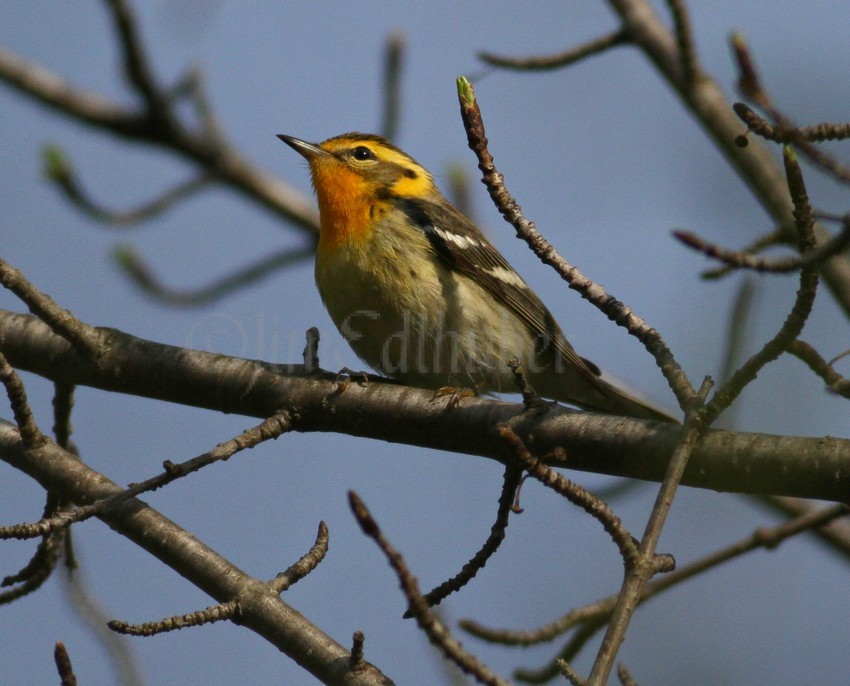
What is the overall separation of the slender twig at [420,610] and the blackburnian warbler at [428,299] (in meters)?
3.57

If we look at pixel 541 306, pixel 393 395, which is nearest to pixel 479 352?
pixel 541 306

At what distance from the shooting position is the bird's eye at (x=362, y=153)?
25.3 ft

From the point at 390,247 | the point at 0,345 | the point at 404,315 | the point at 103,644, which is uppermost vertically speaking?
the point at 390,247

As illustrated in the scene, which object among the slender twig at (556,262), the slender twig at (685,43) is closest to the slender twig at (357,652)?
the slender twig at (556,262)

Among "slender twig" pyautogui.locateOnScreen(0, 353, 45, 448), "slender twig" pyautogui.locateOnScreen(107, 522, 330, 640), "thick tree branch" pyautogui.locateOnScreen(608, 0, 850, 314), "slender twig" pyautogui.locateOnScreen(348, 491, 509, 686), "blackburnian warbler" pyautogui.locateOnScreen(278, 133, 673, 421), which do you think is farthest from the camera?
"blackburnian warbler" pyautogui.locateOnScreen(278, 133, 673, 421)

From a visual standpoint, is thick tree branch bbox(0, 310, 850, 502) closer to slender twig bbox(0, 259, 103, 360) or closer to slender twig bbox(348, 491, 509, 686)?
slender twig bbox(0, 259, 103, 360)

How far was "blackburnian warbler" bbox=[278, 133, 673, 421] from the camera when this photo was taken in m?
6.11

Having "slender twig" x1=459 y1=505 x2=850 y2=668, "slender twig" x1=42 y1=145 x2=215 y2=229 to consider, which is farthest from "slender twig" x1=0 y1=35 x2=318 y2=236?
"slender twig" x1=459 y1=505 x2=850 y2=668

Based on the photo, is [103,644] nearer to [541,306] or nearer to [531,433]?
[531,433]

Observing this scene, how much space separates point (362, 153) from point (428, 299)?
83.1 inches

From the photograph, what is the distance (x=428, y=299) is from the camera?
611cm

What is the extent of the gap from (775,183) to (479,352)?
2.05 m

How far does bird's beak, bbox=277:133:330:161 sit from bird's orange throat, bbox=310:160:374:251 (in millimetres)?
76

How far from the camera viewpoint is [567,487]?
2932 millimetres
